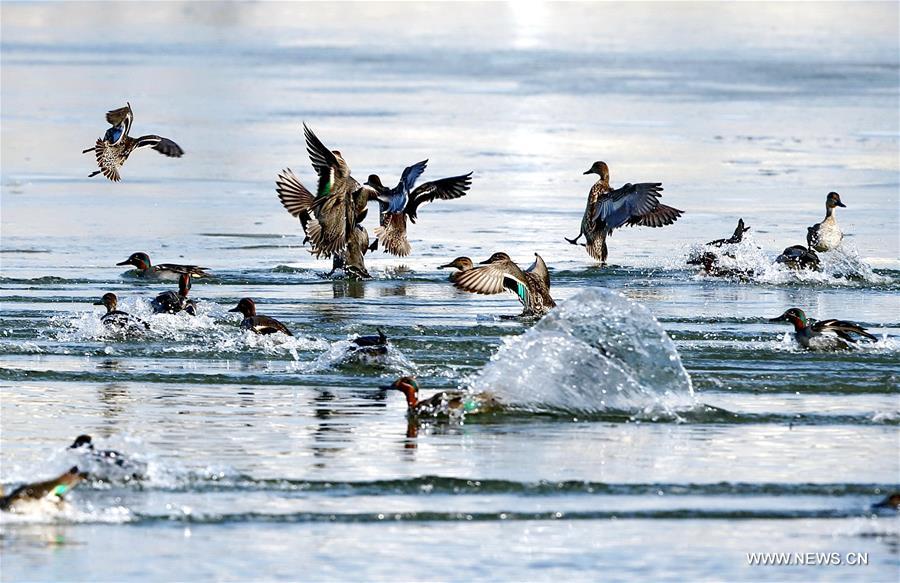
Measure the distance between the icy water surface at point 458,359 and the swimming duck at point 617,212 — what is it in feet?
1.19

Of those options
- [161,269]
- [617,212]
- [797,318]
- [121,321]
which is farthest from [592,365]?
[617,212]

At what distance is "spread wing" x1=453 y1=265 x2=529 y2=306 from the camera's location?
13781 mm

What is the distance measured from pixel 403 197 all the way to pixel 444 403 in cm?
635

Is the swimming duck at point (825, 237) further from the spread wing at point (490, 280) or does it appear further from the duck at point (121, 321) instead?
the duck at point (121, 321)

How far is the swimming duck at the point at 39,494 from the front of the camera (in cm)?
840

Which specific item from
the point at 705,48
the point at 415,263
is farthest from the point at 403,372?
the point at 705,48

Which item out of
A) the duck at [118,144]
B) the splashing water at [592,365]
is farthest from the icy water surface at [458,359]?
the duck at [118,144]

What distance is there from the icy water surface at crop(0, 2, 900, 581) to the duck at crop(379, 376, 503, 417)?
96 mm

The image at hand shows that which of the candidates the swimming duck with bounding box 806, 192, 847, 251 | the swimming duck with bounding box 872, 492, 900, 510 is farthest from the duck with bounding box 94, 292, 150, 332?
the swimming duck with bounding box 806, 192, 847, 251

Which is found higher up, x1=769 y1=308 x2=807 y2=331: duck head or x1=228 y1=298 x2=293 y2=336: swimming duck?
x1=769 y1=308 x2=807 y2=331: duck head

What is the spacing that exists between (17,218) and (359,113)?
1270cm

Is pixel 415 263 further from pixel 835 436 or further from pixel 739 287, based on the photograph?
pixel 835 436

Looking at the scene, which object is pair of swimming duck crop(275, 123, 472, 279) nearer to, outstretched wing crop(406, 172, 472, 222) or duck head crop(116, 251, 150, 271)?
outstretched wing crop(406, 172, 472, 222)

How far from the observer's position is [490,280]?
13.9 metres
